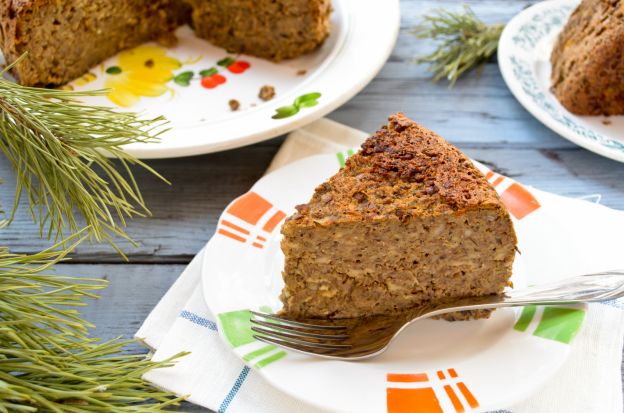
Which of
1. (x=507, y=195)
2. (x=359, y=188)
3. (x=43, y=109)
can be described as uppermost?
(x=43, y=109)

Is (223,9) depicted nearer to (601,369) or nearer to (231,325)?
(231,325)

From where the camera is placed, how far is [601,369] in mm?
2012

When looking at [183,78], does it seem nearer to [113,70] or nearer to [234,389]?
[113,70]

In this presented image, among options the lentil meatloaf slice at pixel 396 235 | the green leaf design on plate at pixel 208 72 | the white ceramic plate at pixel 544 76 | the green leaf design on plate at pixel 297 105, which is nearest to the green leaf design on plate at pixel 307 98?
the green leaf design on plate at pixel 297 105

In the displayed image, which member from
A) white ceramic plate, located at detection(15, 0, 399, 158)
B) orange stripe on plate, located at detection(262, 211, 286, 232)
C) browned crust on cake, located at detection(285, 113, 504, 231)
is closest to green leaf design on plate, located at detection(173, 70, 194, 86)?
white ceramic plate, located at detection(15, 0, 399, 158)

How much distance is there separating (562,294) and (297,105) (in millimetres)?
1262

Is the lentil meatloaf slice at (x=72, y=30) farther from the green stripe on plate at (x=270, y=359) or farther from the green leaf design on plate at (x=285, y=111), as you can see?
the green stripe on plate at (x=270, y=359)

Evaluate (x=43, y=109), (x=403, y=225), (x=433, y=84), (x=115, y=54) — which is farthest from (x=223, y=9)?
(x=403, y=225)

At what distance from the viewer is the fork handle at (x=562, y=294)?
77.2 inches

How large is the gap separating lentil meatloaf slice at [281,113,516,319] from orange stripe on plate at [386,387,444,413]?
34 centimetres

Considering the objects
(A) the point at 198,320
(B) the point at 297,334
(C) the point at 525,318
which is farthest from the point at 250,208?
(C) the point at 525,318

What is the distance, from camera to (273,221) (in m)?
2.32

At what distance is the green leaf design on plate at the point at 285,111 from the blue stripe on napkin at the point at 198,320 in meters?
0.92

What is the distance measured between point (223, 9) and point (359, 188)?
1.67 metres
